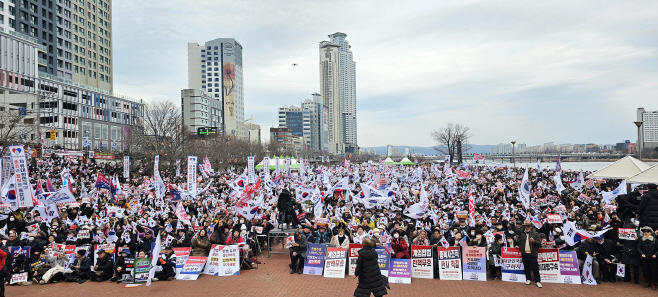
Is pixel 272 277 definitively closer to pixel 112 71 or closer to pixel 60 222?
pixel 60 222

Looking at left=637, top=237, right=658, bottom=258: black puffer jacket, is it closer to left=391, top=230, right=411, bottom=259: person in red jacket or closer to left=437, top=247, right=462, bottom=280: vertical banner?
left=437, top=247, right=462, bottom=280: vertical banner

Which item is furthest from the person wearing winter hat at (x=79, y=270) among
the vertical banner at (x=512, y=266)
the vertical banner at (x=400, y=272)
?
the vertical banner at (x=512, y=266)

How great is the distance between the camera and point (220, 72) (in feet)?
492

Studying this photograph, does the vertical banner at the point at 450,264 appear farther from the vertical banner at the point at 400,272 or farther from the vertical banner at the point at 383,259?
the vertical banner at the point at 383,259

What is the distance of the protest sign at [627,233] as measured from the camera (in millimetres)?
10023

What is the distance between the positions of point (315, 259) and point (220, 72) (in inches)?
5789

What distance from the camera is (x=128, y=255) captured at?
11398mm

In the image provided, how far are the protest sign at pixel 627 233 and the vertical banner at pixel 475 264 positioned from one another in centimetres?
334

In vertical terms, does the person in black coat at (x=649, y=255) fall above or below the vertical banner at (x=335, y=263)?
above

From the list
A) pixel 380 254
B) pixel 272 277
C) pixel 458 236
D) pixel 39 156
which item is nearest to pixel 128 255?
pixel 272 277

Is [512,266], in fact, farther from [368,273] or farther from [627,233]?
[368,273]

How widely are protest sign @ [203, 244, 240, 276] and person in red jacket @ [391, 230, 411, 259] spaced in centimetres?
456

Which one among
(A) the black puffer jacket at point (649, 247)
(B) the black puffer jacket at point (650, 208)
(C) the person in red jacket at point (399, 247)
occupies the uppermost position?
(B) the black puffer jacket at point (650, 208)

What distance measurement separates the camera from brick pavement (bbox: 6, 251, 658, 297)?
9.79m
